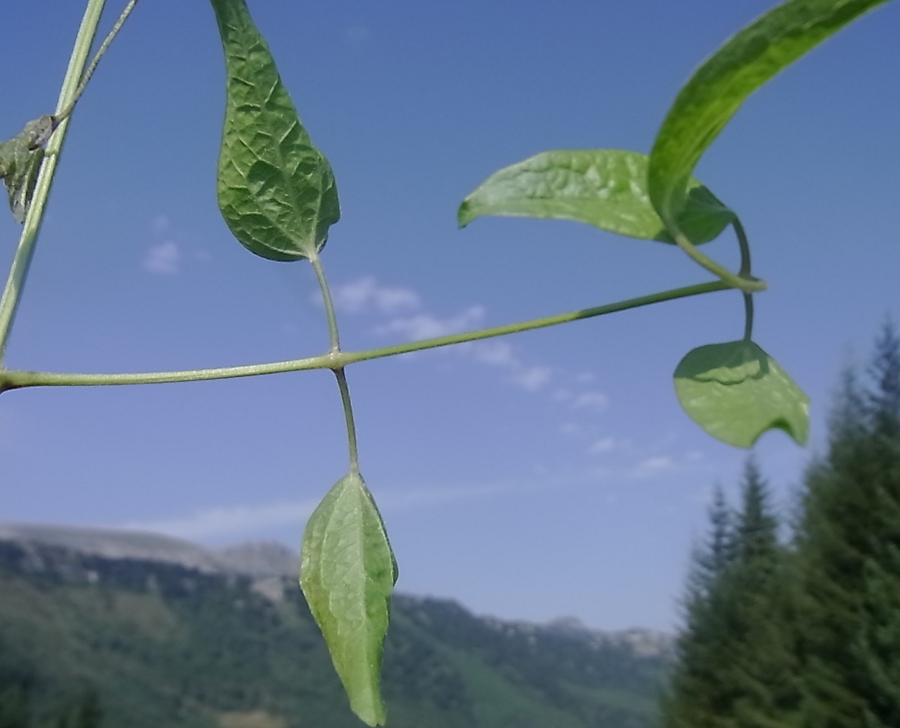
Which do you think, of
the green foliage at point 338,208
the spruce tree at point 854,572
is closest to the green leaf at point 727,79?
the green foliage at point 338,208

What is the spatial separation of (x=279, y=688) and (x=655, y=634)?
35.3 ft

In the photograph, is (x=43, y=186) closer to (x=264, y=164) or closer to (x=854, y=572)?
(x=264, y=164)

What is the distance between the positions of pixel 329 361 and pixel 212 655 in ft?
59.7

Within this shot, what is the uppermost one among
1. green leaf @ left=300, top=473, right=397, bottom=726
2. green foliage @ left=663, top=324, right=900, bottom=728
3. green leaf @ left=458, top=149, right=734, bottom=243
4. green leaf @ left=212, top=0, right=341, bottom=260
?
green foliage @ left=663, top=324, right=900, bottom=728

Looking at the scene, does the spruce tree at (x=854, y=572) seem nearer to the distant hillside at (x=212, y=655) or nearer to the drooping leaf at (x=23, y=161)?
the drooping leaf at (x=23, y=161)

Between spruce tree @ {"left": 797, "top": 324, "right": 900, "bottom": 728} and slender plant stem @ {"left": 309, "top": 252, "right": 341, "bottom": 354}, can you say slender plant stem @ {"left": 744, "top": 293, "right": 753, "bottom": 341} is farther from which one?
spruce tree @ {"left": 797, "top": 324, "right": 900, "bottom": 728}

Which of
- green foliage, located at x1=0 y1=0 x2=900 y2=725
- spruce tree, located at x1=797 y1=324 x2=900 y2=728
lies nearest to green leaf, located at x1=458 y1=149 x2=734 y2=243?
green foliage, located at x1=0 y1=0 x2=900 y2=725

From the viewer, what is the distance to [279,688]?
1698 cm

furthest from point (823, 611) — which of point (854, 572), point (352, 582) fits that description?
point (352, 582)

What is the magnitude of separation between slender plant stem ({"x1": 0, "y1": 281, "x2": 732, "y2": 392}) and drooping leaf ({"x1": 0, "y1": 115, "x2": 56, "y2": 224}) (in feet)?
0.13

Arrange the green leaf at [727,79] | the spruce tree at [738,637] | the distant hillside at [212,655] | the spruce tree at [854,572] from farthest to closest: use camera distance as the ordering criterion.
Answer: the distant hillside at [212,655] → the spruce tree at [738,637] → the spruce tree at [854,572] → the green leaf at [727,79]

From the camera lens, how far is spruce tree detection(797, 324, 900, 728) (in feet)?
24.4

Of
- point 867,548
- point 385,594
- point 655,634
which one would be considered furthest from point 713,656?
point 655,634

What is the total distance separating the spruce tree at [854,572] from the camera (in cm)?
743
